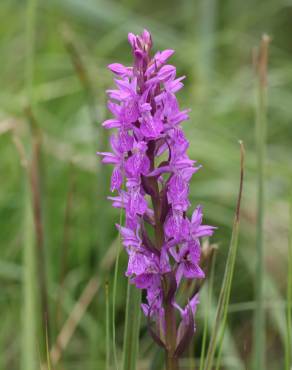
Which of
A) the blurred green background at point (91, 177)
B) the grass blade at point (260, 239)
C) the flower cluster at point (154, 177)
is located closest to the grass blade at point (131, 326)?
the flower cluster at point (154, 177)

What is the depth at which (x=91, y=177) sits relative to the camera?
346 centimetres

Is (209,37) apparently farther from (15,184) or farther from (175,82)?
(175,82)

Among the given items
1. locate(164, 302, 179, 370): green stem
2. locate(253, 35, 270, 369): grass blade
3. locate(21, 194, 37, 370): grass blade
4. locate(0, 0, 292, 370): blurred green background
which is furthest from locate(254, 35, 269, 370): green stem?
locate(21, 194, 37, 370): grass blade

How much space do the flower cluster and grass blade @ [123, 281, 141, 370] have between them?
3cm

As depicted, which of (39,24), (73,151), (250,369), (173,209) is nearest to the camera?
(173,209)

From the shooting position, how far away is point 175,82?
1.40 metres

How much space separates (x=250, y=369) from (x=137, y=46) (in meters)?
1.53

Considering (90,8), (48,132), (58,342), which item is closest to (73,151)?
(48,132)

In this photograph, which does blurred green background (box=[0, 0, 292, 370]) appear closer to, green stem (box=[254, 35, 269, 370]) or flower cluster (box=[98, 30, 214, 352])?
green stem (box=[254, 35, 269, 370])

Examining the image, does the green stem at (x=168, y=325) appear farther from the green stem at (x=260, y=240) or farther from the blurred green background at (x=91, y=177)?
the green stem at (x=260, y=240)

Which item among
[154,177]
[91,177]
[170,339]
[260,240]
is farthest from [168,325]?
[91,177]

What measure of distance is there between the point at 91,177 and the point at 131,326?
2.08 m

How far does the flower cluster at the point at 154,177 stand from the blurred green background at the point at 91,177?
0.30m

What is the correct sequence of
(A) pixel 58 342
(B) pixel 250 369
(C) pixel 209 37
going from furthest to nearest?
(C) pixel 209 37 < (B) pixel 250 369 < (A) pixel 58 342
